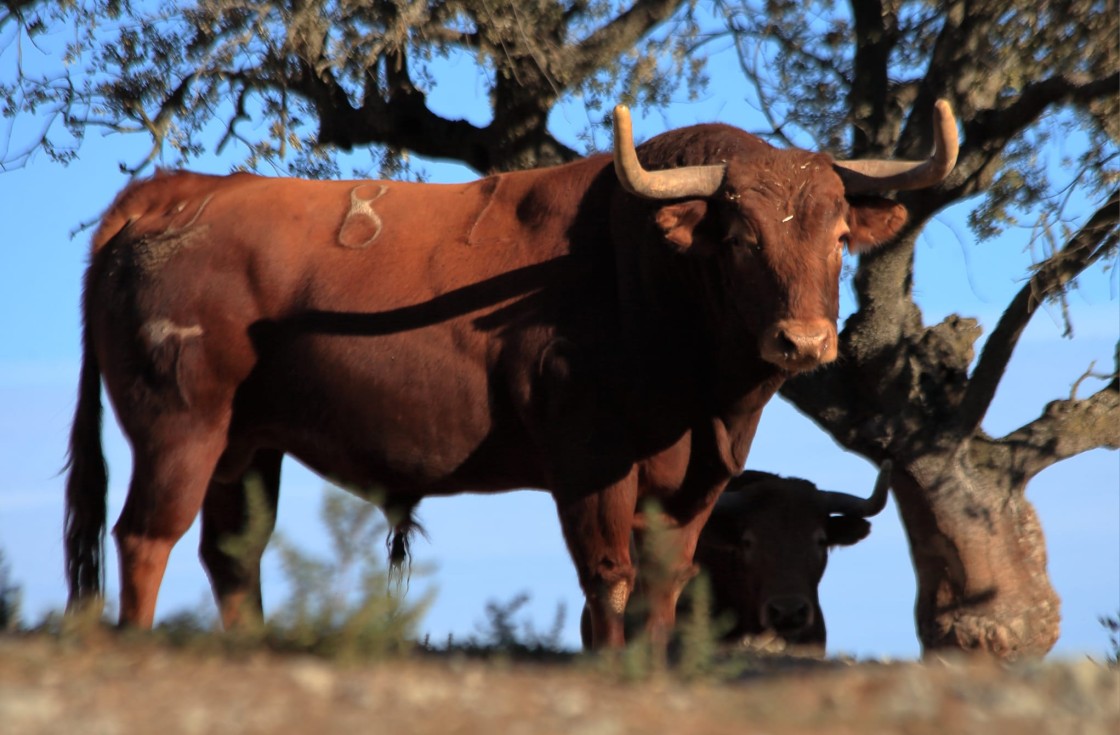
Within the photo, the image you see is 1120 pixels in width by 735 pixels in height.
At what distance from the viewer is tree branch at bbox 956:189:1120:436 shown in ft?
39.3

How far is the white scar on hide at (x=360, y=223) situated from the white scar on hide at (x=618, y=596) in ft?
7.31

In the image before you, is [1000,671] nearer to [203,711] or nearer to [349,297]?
[203,711]

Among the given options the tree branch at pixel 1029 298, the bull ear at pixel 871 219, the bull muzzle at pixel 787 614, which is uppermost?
the tree branch at pixel 1029 298

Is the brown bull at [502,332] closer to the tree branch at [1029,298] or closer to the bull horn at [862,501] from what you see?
the bull horn at [862,501]

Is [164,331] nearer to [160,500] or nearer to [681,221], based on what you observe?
[160,500]

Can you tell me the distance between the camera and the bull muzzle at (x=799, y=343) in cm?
676

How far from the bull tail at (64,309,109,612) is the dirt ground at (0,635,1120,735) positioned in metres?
3.17

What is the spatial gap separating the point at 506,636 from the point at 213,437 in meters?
2.21

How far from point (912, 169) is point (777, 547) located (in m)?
3.72

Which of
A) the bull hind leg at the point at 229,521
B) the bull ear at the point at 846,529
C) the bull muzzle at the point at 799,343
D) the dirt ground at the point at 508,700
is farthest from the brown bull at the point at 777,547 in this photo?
the dirt ground at the point at 508,700

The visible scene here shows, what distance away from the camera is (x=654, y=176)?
7250 millimetres

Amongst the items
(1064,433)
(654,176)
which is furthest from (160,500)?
(1064,433)

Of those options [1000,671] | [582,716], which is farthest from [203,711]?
A: [1000,671]

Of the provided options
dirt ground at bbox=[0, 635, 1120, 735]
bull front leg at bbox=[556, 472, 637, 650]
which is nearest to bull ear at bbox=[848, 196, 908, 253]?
bull front leg at bbox=[556, 472, 637, 650]
